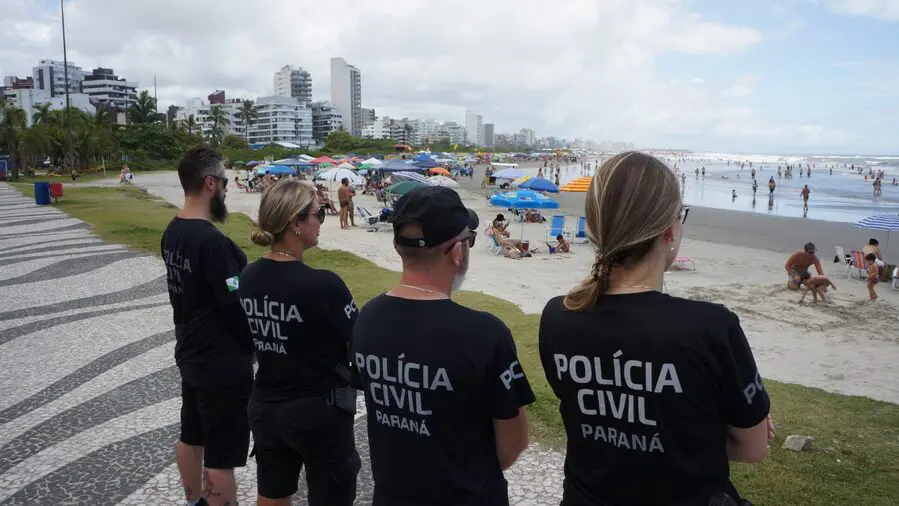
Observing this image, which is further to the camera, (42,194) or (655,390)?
(42,194)

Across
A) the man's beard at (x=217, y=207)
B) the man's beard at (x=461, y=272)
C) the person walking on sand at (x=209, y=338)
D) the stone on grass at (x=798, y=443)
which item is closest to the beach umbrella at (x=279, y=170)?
the man's beard at (x=217, y=207)

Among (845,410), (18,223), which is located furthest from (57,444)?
(18,223)

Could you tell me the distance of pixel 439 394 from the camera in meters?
1.78

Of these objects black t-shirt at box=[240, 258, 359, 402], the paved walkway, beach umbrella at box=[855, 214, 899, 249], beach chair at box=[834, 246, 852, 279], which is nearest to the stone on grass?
the paved walkway

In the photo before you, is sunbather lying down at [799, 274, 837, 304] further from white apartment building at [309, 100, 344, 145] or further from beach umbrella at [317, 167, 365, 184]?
white apartment building at [309, 100, 344, 145]

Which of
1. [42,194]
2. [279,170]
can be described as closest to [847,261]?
[42,194]

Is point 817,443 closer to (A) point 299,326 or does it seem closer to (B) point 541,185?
(A) point 299,326

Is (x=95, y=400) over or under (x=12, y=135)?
under

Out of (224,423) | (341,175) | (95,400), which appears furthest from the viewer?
(341,175)

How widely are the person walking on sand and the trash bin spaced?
24.4 meters

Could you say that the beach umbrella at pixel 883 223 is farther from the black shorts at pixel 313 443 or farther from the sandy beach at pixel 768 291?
the black shorts at pixel 313 443

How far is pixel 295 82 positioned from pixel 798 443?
639 feet

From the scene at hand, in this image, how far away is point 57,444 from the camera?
427 centimetres

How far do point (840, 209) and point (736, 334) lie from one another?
122ft
